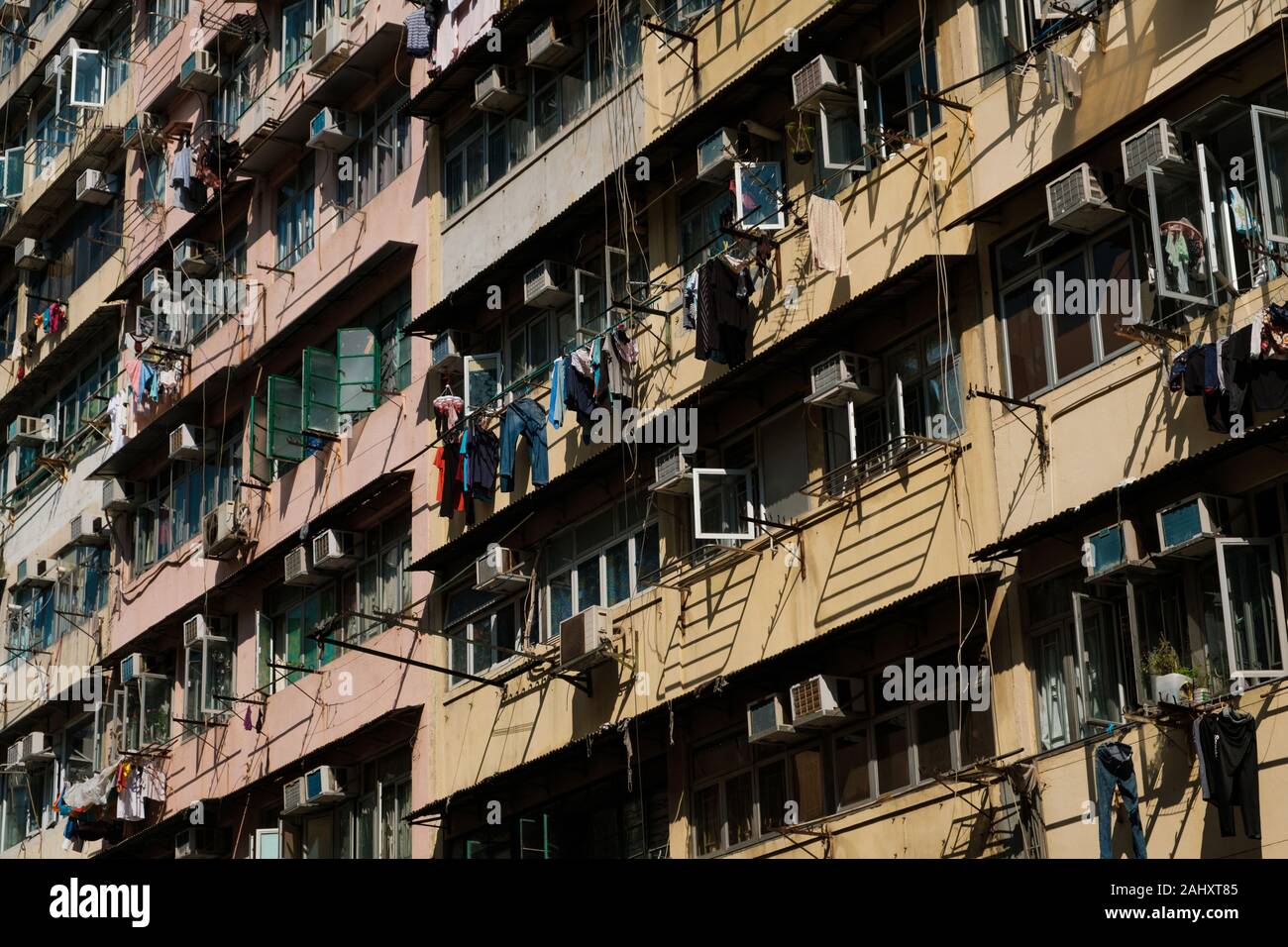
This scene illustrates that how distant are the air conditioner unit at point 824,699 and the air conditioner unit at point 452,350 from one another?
7.45 metres

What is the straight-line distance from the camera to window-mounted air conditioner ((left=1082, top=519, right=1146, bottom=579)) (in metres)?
15.9

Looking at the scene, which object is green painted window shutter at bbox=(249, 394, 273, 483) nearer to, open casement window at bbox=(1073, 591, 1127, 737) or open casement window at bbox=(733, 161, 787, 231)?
open casement window at bbox=(733, 161, 787, 231)

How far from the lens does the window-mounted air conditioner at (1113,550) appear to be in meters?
15.9

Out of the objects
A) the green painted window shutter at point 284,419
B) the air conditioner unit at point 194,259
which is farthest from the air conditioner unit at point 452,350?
the air conditioner unit at point 194,259

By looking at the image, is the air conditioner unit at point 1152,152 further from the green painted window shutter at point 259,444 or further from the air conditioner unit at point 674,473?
the green painted window shutter at point 259,444

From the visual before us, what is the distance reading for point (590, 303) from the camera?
919 inches

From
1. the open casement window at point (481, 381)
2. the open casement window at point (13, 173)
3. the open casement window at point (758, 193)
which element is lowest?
the open casement window at point (481, 381)

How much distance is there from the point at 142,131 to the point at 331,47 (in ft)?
21.1

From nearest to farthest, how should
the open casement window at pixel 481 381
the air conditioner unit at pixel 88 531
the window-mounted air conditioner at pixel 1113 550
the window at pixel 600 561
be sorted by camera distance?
the window-mounted air conditioner at pixel 1113 550, the window at pixel 600 561, the open casement window at pixel 481 381, the air conditioner unit at pixel 88 531

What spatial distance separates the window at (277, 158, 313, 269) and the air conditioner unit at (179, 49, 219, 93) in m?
2.65

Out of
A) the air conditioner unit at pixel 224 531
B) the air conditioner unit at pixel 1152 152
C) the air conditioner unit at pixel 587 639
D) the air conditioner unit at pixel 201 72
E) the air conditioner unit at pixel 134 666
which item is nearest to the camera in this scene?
the air conditioner unit at pixel 1152 152

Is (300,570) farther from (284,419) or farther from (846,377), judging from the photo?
(846,377)

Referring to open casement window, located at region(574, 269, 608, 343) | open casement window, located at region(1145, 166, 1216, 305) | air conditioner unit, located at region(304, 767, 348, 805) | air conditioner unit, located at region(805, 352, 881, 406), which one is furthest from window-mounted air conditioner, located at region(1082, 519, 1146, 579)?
air conditioner unit, located at region(304, 767, 348, 805)

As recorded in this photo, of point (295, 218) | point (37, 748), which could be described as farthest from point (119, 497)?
point (295, 218)
